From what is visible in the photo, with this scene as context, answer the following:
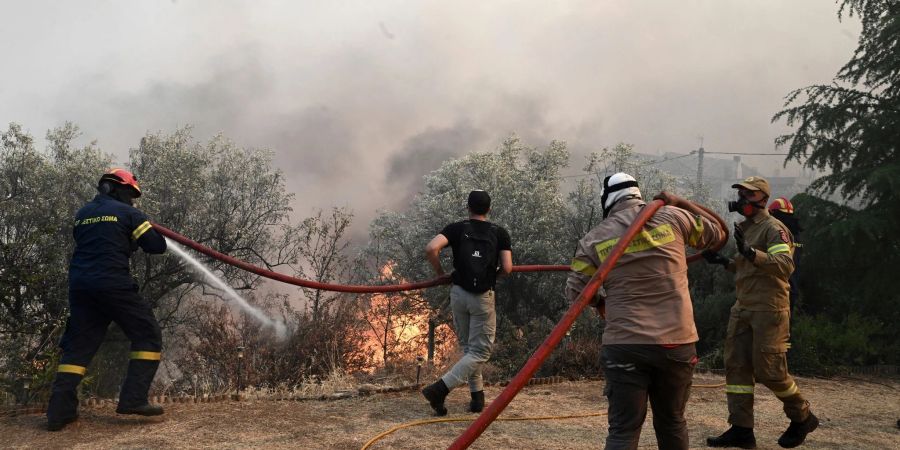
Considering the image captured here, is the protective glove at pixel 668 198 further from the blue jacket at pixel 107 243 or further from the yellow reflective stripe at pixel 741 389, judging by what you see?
the blue jacket at pixel 107 243

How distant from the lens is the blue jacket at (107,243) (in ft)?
15.5

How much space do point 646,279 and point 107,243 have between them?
370cm

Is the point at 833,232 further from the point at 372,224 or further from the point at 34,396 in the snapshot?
the point at 372,224

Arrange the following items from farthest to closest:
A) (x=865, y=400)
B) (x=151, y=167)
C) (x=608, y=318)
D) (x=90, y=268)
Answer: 1. (x=151, y=167)
2. (x=865, y=400)
3. (x=90, y=268)
4. (x=608, y=318)

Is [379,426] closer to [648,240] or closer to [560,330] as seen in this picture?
[560,330]

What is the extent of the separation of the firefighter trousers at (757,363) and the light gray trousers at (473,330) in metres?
1.81

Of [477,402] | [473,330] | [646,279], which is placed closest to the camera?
[646,279]

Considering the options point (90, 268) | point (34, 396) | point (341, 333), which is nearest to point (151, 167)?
point (341, 333)

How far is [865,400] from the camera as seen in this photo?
7.28 m

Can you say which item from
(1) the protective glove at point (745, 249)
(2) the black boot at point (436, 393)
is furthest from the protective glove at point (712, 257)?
(2) the black boot at point (436, 393)

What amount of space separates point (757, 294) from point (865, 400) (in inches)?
145

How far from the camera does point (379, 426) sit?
5.21m

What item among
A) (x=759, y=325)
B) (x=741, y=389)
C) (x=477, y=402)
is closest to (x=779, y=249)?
(x=759, y=325)

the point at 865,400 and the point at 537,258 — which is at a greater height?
the point at 537,258
